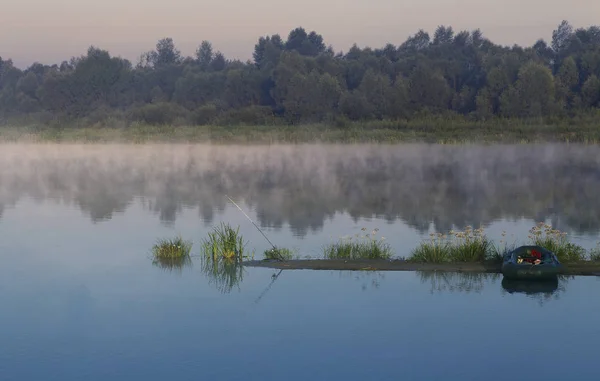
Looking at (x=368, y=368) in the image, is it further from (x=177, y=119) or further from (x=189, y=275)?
(x=177, y=119)

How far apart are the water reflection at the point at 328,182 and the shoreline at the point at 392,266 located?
7291 mm

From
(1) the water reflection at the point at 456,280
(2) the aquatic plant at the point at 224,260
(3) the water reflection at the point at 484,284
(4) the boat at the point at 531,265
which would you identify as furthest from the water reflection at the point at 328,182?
(4) the boat at the point at 531,265

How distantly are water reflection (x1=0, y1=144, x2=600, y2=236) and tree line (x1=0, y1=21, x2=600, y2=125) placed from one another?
14133mm

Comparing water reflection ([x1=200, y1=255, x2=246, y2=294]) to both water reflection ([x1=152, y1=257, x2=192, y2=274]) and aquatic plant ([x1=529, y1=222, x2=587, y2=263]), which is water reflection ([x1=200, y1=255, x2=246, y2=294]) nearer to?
water reflection ([x1=152, y1=257, x2=192, y2=274])

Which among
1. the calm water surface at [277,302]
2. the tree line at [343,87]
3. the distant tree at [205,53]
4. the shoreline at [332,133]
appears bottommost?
the calm water surface at [277,302]

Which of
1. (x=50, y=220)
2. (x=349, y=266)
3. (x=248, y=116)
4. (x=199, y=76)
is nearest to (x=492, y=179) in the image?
(x=50, y=220)

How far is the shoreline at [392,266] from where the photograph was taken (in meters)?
21.8

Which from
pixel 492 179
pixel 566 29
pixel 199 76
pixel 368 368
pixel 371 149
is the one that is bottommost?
pixel 368 368

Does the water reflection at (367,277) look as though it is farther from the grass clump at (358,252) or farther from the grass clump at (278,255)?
the grass clump at (278,255)

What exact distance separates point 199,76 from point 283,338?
101169 mm

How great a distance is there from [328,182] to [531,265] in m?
30.4

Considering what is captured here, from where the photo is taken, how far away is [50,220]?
115 ft

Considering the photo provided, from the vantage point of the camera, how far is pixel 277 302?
2000 centimetres

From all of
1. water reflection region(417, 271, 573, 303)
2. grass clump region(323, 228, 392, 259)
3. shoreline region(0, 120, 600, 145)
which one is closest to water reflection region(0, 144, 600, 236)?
shoreline region(0, 120, 600, 145)
